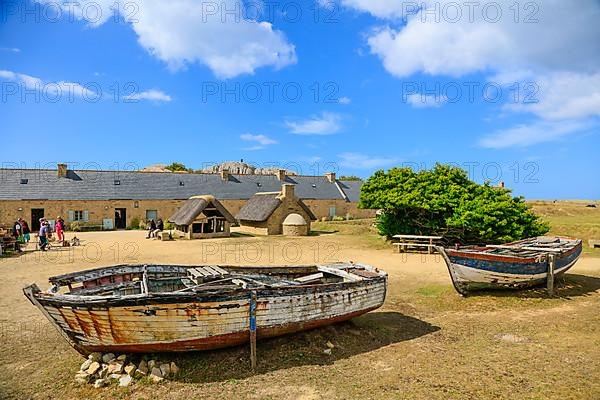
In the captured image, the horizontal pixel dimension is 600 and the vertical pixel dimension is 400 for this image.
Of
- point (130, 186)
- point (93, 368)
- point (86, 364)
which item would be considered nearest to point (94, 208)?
point (130, 186)

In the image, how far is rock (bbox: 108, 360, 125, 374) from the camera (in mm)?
6141

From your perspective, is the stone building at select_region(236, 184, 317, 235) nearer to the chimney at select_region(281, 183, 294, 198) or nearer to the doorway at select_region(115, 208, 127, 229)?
the chimney at select_region(281, 183, 294, 198)

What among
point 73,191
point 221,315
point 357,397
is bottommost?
point 357,397

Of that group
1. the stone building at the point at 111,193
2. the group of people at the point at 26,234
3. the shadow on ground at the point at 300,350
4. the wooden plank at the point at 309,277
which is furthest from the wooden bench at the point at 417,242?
the stone building at the point at 111,193

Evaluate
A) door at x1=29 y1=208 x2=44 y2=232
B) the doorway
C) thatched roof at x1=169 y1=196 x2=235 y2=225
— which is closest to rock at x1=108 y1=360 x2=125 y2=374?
thatched roof at x1=169 y1=196 x2=235 y2=225

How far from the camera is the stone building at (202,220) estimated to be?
84.9 ft

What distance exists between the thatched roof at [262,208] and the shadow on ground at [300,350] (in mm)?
20165

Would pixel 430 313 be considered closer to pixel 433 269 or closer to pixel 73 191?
pixel 433 269

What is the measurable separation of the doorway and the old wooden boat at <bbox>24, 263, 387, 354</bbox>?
87.5ft

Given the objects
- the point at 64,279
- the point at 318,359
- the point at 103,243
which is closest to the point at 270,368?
the point at 318,359

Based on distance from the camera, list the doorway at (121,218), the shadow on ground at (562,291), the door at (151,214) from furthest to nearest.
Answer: the door at (151,214)
the doorway at (121,218)
the shadow on ground at (562,291)

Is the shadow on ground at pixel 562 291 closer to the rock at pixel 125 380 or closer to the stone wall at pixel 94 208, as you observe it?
the rock at pixel 125 380

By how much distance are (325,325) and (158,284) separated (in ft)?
11.5

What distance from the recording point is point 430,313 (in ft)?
31.8
